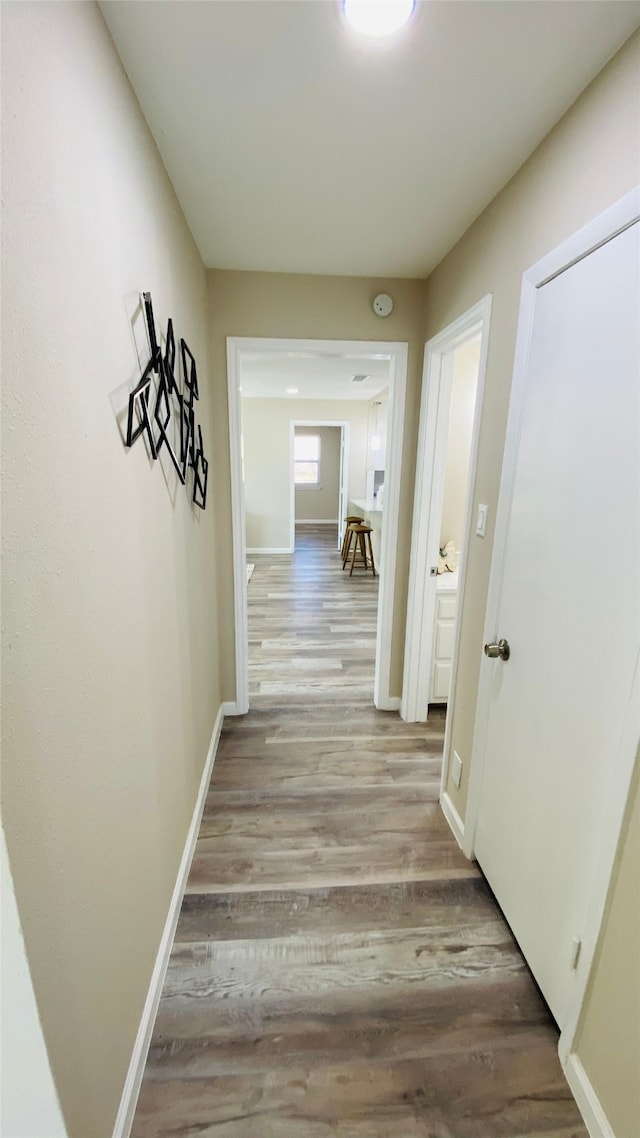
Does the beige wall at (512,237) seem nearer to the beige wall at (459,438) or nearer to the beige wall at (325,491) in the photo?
the beige wall at (459,438)

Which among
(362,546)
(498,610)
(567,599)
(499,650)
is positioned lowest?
(362,546)

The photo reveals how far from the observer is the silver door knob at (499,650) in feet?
4.75

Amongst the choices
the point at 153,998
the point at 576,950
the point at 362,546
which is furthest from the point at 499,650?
the point at 362,546

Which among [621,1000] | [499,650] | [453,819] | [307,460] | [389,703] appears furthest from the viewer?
[307,460]

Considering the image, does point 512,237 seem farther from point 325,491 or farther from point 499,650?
point 325,491

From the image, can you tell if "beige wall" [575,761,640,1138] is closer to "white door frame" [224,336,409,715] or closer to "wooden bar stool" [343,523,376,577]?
"white door frame" [224,336,409,715]

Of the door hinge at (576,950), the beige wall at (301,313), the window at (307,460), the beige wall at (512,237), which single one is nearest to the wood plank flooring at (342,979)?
the door hinge at (576,950)

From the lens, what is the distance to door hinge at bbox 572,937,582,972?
3.65ft

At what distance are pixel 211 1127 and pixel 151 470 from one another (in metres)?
1.61

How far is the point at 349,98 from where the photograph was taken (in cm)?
107

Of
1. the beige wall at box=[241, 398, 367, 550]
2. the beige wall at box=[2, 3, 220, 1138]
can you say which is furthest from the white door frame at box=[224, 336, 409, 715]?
the beige wall at box=[241, 398, 367, 550]

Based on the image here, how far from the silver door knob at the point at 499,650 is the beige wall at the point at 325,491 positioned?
8.95 m

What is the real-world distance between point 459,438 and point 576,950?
255cm

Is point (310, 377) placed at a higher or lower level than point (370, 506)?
higher
